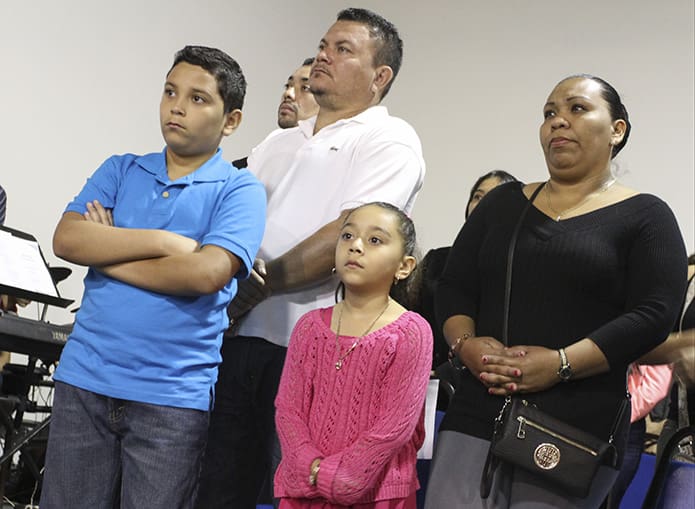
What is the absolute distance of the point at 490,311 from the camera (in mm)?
2176

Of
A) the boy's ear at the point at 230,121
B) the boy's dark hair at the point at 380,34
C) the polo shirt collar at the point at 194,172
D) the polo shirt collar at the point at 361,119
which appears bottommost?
the polo shirt collar at the point at 194,172

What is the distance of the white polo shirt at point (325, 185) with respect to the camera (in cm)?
246

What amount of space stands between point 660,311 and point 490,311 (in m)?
0.36

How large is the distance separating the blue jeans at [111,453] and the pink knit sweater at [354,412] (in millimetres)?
238

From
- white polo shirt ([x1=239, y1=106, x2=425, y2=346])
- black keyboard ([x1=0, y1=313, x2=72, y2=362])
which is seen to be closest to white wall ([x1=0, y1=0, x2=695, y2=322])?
black keyboard ([x1=0, y1=313, x2=72, y2=362])

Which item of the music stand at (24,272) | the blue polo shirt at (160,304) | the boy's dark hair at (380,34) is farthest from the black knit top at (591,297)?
the music stand at (24,272)

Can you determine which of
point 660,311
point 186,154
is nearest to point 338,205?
point 186,154

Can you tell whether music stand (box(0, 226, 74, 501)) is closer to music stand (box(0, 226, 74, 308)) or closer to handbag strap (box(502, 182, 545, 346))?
music stand (box(0, 226, 74, 308))

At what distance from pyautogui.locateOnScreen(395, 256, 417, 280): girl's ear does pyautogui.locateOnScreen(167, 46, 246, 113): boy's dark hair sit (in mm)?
571

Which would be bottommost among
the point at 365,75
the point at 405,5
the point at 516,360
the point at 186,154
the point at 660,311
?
the point at 516,360

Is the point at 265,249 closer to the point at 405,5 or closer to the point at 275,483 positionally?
the point at 275,483

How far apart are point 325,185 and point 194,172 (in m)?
0.38

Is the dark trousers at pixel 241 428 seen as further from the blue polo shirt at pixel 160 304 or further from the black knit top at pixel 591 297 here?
the black knit top at pixel 591 297

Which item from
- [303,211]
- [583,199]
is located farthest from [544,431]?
[303,211]
